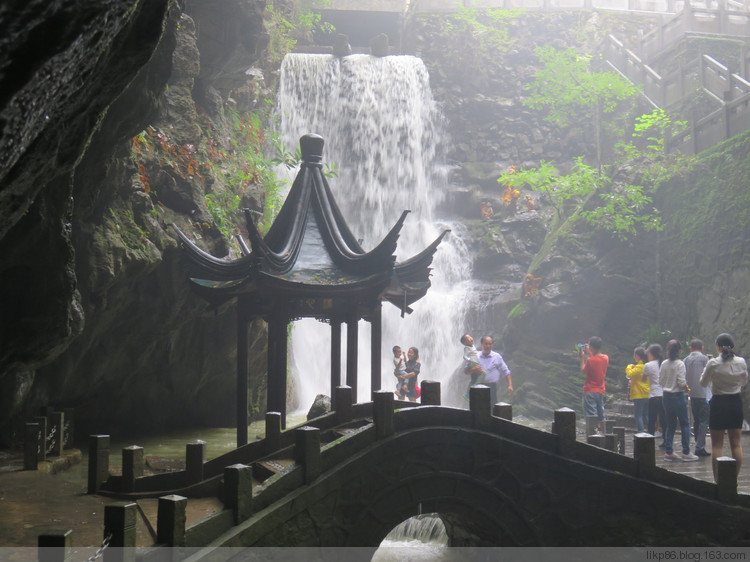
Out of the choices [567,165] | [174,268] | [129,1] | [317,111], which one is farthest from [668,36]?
[129,1]

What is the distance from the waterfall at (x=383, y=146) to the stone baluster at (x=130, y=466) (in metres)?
15.1

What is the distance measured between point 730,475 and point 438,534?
4407 millimetres

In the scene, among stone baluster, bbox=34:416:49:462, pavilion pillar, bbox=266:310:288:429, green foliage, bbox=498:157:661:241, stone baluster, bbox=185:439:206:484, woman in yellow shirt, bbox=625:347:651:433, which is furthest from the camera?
green foliage, bbox=498:157:661:241

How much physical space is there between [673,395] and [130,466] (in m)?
7.68

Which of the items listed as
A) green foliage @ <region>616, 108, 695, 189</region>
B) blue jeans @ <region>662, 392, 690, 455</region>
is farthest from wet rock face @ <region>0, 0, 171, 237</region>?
green foliage @ <region>616, 108, 695, 189</region>

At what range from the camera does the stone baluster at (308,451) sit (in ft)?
19.9

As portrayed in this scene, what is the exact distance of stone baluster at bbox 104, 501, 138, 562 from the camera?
4.23 meters

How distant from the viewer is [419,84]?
28.6 m

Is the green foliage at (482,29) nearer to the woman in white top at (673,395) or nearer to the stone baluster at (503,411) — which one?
the woman in white top at (673,395)

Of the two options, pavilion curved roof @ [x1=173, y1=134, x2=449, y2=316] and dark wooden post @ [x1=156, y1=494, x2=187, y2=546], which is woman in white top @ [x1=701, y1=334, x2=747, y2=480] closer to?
pavilion curved roof @ [x1=173, y1=134, x2=449, y2=316]

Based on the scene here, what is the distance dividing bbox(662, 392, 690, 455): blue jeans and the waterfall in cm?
1153

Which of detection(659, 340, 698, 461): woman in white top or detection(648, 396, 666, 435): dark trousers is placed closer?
detection(659, 340, 698, 461): woman in white top

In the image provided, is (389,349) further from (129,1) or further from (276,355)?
(129,1)

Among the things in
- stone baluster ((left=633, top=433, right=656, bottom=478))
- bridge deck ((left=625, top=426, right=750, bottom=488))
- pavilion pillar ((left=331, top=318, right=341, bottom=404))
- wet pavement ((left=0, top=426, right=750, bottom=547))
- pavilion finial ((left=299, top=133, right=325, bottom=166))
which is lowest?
bridge deck ((left=625, top=426, right=750, bottom=488))
